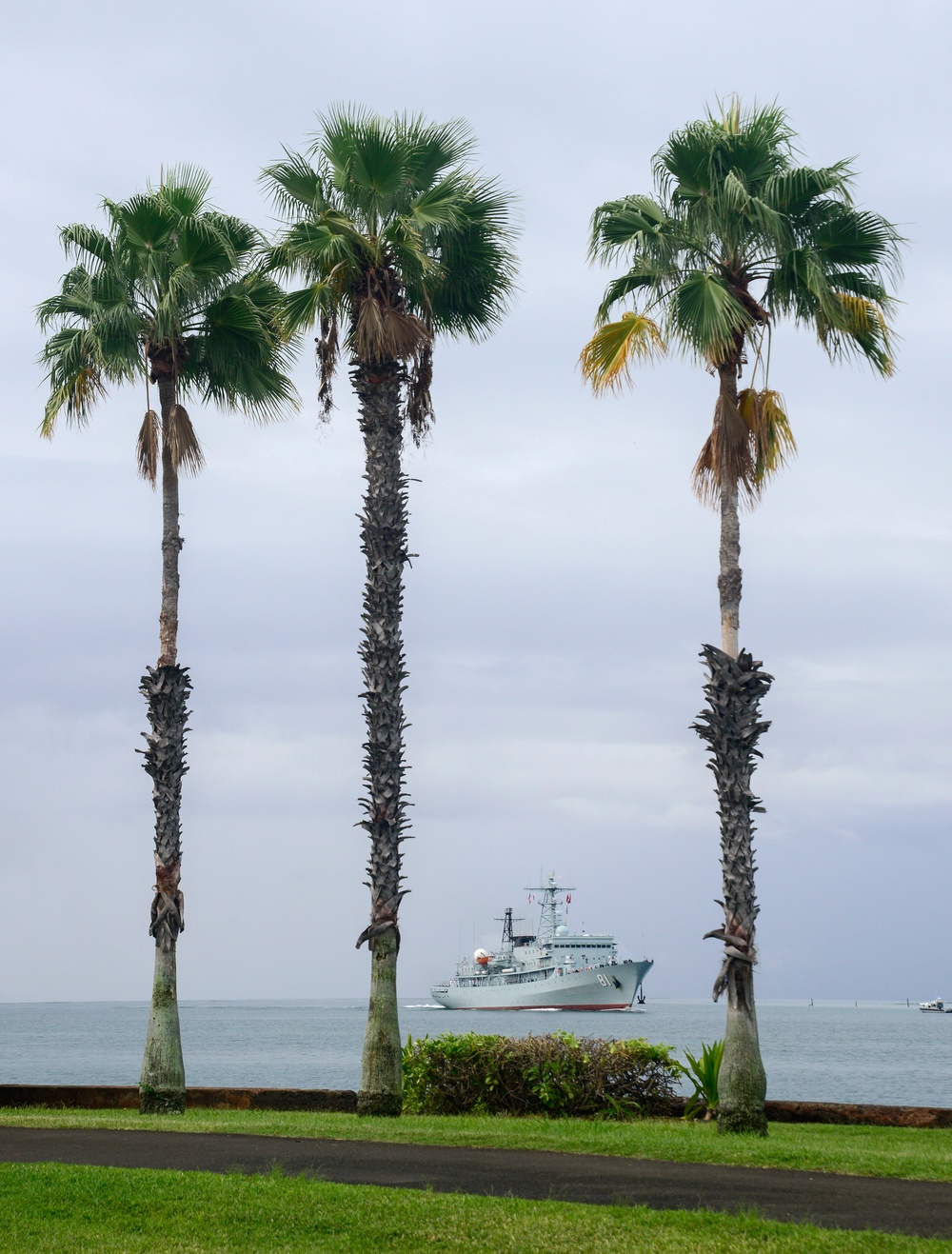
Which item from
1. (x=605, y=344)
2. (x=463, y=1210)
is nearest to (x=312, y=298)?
(x=605, y=344)

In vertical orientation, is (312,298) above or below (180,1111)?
above

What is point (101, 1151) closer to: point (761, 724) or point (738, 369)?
point (761, 724)

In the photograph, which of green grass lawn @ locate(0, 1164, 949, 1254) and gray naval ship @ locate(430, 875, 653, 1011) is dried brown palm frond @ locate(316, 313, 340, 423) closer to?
green grass lawn @ locate(0, 1164, 949, 1254)

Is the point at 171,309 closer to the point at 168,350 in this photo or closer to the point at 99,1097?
the point at 168,350

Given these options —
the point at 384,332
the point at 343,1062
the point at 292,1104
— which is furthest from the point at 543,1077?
the point at 343,1062

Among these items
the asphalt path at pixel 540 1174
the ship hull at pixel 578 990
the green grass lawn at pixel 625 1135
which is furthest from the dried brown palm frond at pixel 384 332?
the ship hull at pixel 578 990

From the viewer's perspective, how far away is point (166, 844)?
17.3 metres

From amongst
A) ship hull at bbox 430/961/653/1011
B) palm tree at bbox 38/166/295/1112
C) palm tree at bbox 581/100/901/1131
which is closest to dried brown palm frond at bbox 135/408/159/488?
palm tree at bbox 38/166/295/1112

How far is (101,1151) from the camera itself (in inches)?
461

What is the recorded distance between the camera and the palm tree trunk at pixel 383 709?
51.3ft

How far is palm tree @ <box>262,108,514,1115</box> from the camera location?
637 inches

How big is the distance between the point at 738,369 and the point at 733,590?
9.71 feet

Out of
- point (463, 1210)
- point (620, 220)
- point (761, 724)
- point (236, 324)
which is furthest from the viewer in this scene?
point (236, 324)

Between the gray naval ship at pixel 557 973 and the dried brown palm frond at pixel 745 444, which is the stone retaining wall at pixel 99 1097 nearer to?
the dried brown palm frond at pixel 745 444
